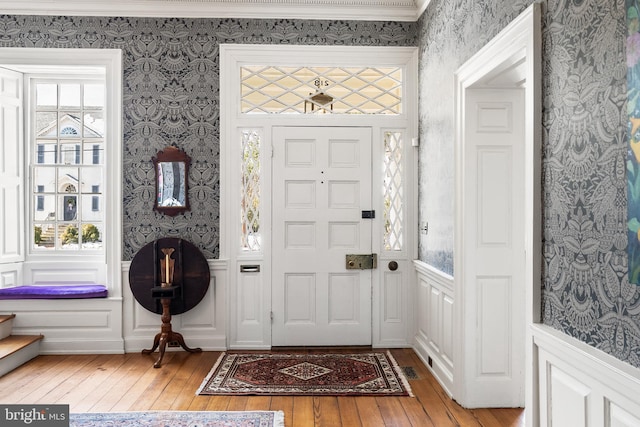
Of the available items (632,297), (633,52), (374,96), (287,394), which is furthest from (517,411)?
(374,96)

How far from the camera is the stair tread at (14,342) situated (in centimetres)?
395

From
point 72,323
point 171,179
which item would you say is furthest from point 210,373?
point 171,179

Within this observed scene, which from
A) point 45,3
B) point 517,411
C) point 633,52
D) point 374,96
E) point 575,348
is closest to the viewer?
point 633,52

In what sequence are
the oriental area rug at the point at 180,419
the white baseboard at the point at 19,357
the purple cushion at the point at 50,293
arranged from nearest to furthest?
1. the oriental area rug at the point at 180,419
2. the white baseboard at the point at 19,357
3. the purple cushion at the point at 50,293

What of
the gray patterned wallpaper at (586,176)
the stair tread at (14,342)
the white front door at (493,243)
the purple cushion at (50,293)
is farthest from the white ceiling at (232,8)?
the stair tread at (14,342)

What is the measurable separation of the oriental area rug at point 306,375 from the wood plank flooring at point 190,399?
9cm

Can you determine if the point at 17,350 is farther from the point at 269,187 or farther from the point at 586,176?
the point at 586,176

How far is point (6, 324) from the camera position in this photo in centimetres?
432

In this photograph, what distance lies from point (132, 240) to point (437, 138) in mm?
2787

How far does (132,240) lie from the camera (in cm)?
450

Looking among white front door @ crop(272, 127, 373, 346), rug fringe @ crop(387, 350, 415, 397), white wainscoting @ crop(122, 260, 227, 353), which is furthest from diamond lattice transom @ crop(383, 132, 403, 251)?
white wainscoting @ crop(122, 260, 227, 353)

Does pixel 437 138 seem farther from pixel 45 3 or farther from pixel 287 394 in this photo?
pixel 45 3

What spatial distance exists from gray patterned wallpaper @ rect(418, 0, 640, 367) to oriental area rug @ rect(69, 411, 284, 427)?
177 centimetres

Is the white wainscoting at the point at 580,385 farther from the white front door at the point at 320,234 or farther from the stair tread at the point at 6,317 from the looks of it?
the stair tread at the point at 6,317
